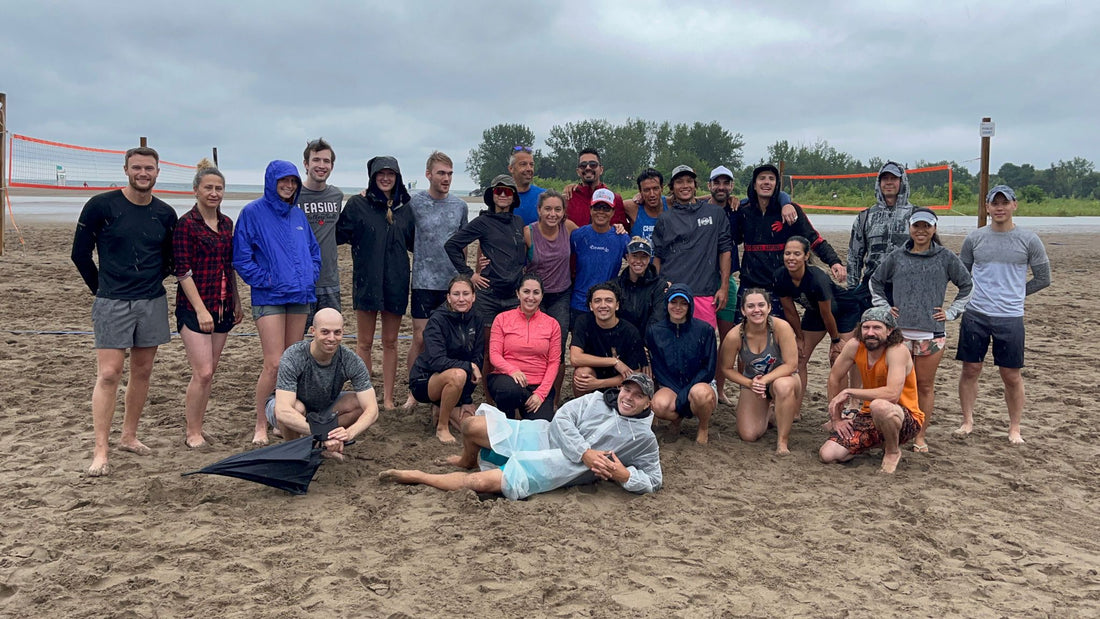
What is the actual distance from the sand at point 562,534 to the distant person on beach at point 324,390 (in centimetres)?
31

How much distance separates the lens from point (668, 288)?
5.52 metres

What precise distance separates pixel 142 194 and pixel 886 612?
13.6ft

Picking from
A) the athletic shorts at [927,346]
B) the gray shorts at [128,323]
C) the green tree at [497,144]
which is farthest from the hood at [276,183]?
the green tree at [497,144]

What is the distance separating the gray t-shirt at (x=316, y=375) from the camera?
179 inches

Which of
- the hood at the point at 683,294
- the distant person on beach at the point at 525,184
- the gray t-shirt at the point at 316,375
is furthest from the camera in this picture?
the distant person on beach at the point at 525,184

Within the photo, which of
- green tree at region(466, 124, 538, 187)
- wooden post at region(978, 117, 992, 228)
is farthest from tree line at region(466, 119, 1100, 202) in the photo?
wooden post at region(978, 117, 992, 228)

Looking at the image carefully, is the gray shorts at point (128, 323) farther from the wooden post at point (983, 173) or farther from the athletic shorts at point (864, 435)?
the wooden post at point (983, 173)

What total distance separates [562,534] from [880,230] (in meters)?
3.15

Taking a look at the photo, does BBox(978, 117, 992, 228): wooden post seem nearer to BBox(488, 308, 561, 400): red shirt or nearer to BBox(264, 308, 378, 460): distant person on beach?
BBox(488, 308, 561, 400): red shirt

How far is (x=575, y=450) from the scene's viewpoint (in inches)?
168

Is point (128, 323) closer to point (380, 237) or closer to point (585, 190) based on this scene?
point (380, 237)

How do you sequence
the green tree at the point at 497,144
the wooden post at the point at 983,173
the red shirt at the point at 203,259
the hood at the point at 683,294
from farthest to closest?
the green tree at the point at 497,144, the wooden post at the point at 983,173, the hood at the point at 683,294, the red shirt at the point at 203,259

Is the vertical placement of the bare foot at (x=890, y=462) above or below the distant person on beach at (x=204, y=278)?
below

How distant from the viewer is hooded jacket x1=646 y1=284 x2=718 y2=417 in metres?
5.29
